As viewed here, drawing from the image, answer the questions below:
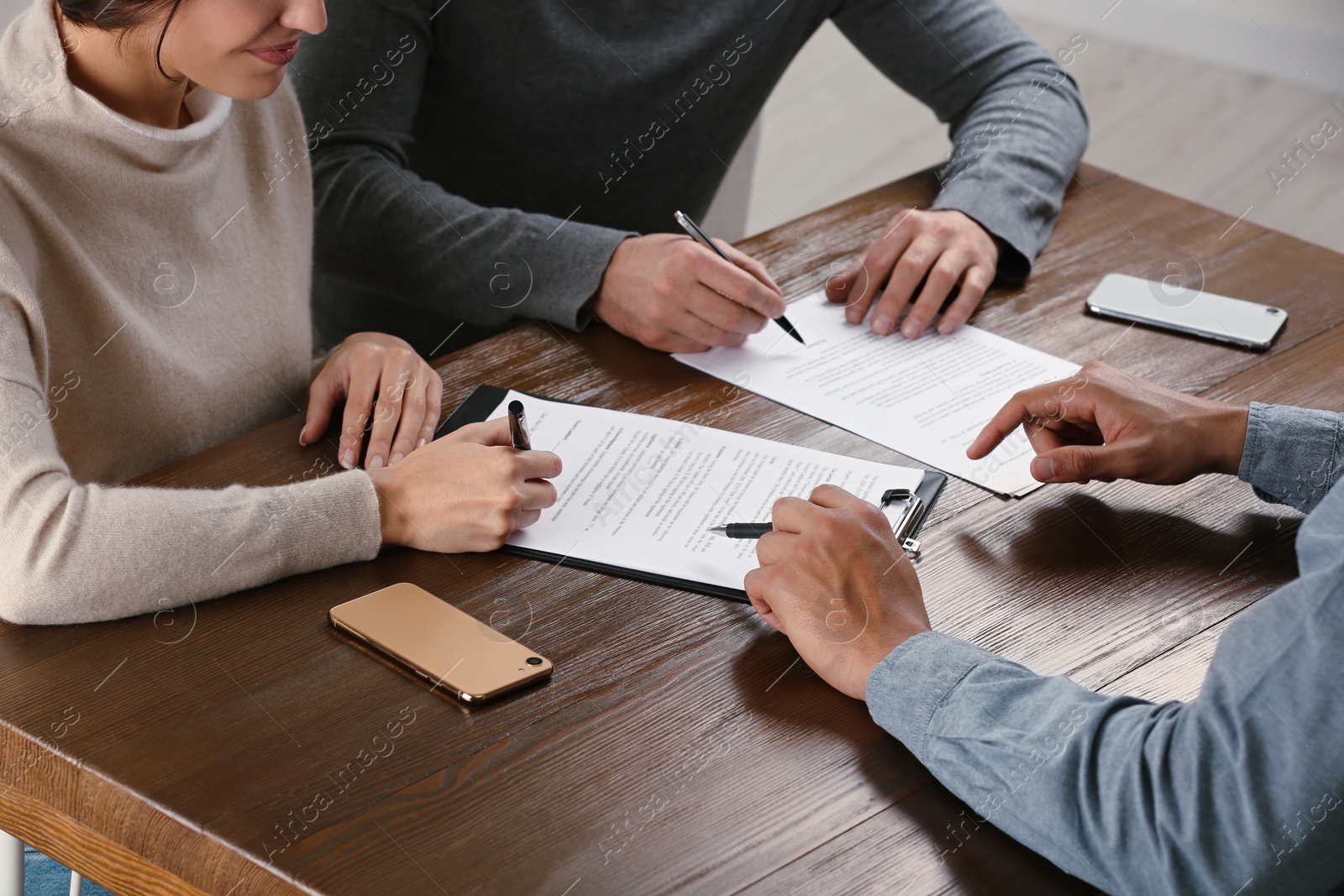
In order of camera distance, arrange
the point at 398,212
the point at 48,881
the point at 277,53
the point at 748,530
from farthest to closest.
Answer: the point at 48,881
the point at 398,212
the point at 277,53
the point at 748,530

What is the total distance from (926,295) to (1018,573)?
48cm

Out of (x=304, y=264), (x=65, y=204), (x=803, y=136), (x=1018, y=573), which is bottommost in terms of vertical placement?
(x=803, y=136)

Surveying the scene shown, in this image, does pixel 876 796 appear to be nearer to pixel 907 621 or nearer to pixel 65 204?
pixel 907 621

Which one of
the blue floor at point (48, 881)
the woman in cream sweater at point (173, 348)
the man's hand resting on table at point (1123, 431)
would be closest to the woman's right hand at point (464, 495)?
the woman in cream sweater at point (173, 348)

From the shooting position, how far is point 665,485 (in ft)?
3.50

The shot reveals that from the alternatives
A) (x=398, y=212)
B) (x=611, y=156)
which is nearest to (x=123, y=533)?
(x=398, y=212)

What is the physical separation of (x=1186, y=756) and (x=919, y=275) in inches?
31.7

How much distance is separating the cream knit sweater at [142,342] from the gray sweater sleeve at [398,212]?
10cm

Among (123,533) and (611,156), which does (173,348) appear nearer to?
(123,533)

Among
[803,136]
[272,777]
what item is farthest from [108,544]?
[803,136]

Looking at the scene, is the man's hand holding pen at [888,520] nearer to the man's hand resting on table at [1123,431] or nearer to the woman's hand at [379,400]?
the man's hand resting on table at [1123,431]

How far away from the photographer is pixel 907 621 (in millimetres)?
868

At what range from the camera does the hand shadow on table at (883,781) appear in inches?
28.0

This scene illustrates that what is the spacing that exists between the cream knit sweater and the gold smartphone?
0.08 meters
